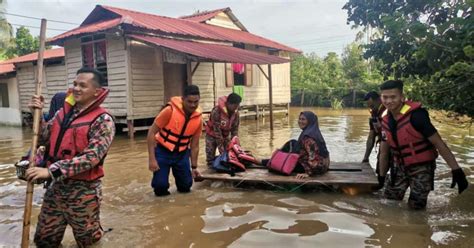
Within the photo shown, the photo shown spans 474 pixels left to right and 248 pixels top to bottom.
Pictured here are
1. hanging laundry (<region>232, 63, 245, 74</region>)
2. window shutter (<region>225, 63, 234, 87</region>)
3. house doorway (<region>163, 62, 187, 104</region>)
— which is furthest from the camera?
hanging laundry (<region>232, 63, 245, 74</region>)

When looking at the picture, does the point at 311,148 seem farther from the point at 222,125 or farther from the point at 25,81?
the point at 25,81

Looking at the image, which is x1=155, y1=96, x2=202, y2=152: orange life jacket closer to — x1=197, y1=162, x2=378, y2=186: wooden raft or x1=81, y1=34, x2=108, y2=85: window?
x1=197, y1=162, x2=378, y2=186: wooden raft

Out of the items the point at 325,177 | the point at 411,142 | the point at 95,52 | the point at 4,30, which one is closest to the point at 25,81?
the point at 4,30

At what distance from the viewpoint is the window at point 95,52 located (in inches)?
523

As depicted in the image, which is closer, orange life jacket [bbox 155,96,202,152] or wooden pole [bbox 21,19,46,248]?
wooden pole [bbox 21,19,46,248]

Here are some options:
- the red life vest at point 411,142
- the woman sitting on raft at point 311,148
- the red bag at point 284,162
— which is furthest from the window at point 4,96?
the red life vest at point 411,142

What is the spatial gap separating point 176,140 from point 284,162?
1.61 metres

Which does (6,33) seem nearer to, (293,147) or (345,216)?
(293,147)

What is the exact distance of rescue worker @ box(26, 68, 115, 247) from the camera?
338 centimetres

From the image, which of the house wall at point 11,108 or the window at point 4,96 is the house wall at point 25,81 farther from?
the window at point 4,96

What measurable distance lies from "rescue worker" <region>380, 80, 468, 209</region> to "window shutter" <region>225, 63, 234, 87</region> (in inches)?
473

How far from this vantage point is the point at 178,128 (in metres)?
5.30

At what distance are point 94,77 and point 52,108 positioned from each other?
1771 mm

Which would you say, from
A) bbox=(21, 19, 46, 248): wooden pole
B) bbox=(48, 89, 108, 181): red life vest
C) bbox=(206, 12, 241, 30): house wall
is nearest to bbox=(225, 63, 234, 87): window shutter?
bbox=(206, 12, 241, 30): house wall
